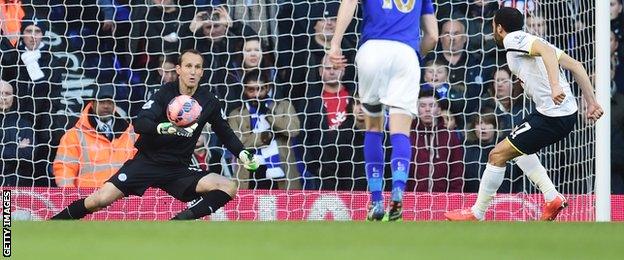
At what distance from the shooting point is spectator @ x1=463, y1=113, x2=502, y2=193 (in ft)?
37.6

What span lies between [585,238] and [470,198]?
3.95 meters

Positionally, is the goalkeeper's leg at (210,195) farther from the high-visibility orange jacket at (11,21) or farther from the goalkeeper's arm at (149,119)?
the high-visibility orange jacket at (11,21)

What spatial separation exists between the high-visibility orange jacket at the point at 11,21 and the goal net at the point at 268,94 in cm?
1

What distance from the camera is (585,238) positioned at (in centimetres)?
706

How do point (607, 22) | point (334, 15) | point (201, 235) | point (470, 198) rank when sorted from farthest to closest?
point (334, 15) → point (470, 198) → point (607, 22) → point (201, 235)

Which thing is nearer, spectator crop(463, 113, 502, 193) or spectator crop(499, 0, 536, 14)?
spectator crop(499, 0, 536, 14)

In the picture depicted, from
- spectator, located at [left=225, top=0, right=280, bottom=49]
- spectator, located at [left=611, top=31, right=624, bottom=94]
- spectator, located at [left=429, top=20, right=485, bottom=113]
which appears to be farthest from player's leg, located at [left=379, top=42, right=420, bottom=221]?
spectator, located at [left=611, top=31, right=624, bottom=94]

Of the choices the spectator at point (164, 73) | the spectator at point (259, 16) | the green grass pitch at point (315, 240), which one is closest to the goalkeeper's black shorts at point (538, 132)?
the green grass pitch at point (315, 240)

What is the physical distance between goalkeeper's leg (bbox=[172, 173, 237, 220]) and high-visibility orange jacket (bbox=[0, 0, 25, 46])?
2.58m

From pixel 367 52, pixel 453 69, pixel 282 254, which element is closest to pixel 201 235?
pixel 282 254

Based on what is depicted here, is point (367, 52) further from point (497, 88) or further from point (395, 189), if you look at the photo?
point (497, 88)

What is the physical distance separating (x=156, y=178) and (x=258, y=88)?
1.98 meters

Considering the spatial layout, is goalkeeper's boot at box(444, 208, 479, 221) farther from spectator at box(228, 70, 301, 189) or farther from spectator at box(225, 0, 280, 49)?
spectator at box(225, 0, 280, 49)

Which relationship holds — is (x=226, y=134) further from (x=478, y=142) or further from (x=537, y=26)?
(x=537, y=26)
